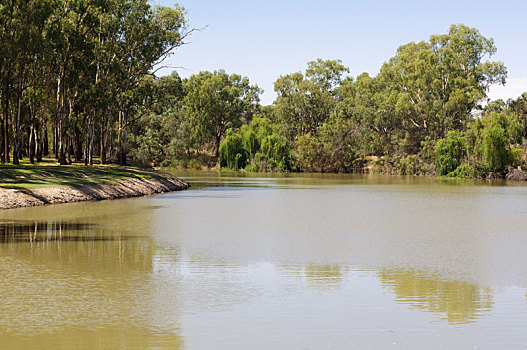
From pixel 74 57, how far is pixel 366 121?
2767 inches

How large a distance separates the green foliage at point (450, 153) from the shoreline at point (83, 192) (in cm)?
5084

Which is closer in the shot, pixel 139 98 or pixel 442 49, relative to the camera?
pixel 139 98

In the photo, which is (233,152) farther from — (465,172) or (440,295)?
(440,295)

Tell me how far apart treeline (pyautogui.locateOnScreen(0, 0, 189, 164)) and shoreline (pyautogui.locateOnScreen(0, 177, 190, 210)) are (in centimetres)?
949

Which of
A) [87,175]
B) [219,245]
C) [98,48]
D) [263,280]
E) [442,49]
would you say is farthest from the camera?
[442,49]

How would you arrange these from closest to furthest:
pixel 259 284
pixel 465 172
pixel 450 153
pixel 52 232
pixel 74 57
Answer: pixel 259 284, pixel 52 232, pixel 74 57, pixel 465 172, pixel 450 153

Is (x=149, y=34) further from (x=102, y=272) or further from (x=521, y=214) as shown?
(x=102, y=272)

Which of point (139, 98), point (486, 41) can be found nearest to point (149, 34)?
point (139, 98)

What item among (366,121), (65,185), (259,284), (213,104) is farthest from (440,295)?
(213,104)

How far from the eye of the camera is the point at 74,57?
189ft

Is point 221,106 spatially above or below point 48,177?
above

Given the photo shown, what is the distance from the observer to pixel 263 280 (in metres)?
14.1

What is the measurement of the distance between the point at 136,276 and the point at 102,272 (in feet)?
3.11

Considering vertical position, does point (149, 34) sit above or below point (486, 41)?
below
